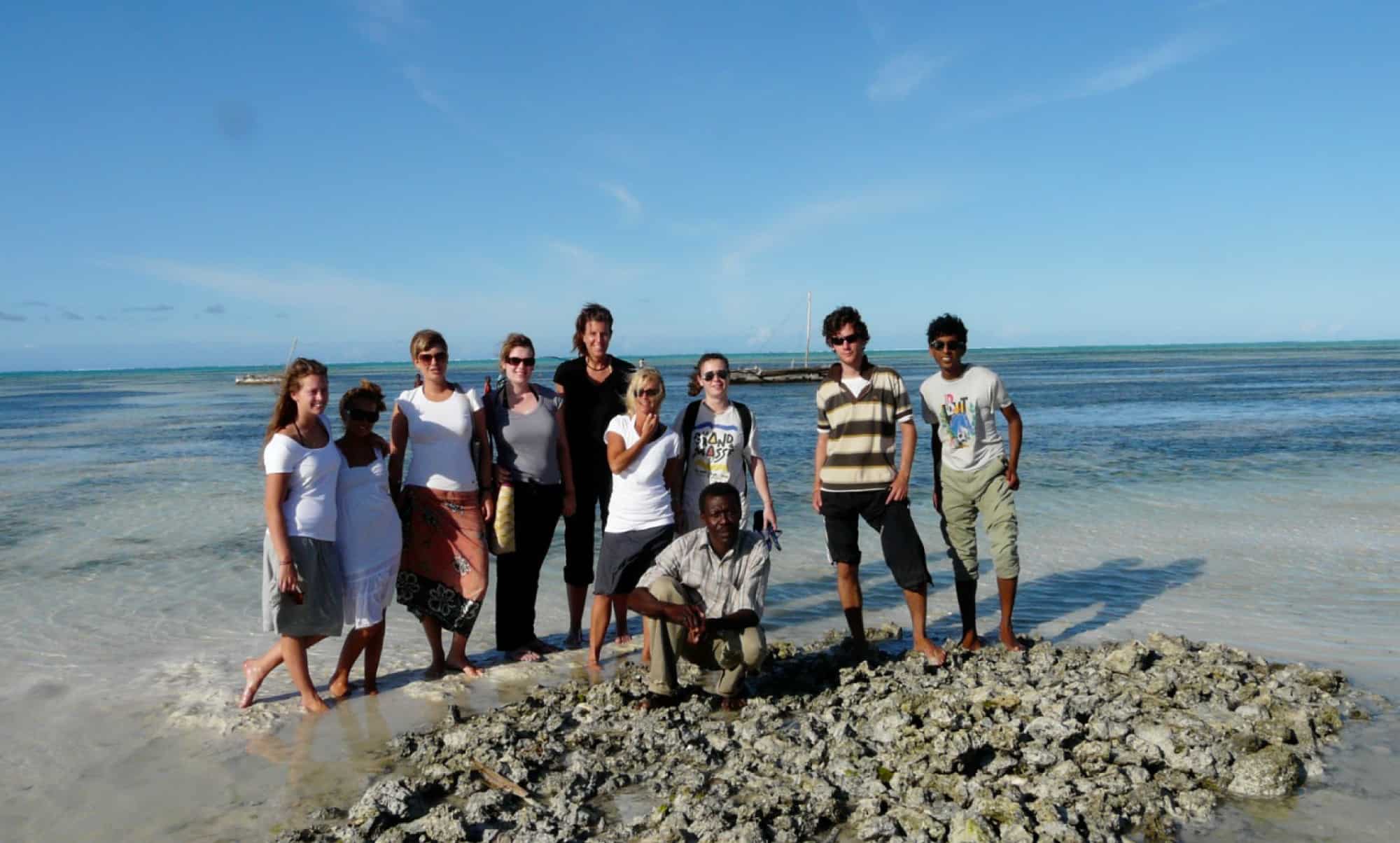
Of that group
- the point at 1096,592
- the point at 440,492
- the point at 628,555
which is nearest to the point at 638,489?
the point at 628,555

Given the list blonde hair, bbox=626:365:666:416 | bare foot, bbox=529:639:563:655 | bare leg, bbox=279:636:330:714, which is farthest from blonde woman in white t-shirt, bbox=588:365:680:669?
bare leg, bbox=279:636:330:714

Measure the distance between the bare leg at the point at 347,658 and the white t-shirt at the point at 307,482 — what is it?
64 cm

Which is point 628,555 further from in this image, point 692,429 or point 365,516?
point 365,516

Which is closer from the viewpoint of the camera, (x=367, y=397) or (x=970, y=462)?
(x=367, y=397)

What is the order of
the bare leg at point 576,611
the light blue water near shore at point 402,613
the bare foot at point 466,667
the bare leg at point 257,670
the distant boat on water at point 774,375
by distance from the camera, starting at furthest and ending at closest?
the distant boat on water at point 774,375, the bare leg at point 576,611, the bare foot at point 466,667, the bare leg at point 257,670, the light blue water near shore at point 402,613

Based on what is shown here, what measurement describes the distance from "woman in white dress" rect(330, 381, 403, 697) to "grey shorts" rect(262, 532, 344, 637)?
0.26 feet

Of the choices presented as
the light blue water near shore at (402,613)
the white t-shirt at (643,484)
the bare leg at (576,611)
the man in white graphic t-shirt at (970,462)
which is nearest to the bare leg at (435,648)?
the light blue water near shore at (402,613)

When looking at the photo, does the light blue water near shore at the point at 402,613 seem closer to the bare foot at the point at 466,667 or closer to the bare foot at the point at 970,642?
the bare foot at the point at 466,667

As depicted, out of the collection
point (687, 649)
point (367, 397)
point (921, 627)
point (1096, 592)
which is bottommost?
point (1096, 592)

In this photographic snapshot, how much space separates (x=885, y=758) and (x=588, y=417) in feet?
8.74

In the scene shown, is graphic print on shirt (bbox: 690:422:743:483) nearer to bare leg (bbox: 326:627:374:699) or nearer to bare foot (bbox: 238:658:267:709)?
bare leg (bbox: 326:627:374:699)

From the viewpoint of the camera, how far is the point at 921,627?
17.2 ft

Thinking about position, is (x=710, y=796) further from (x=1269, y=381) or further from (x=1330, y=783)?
(x=1269, y=381)

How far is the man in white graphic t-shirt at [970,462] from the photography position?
521 centimetres
